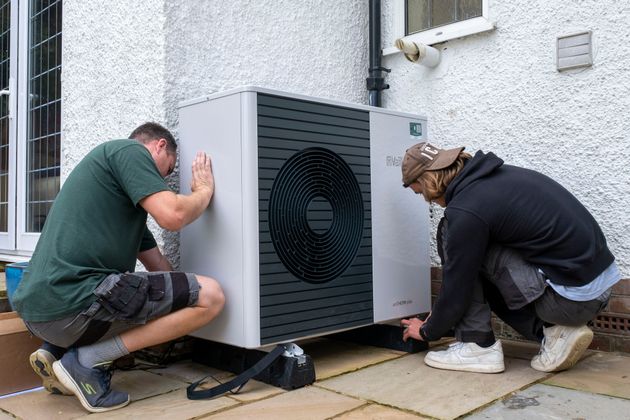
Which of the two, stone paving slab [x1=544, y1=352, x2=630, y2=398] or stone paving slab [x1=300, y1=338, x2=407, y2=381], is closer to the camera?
stone paving slab [x1=544, y1=352, x2=630, y2=398]

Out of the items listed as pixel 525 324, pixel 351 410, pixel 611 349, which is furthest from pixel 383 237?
pixel 611 349

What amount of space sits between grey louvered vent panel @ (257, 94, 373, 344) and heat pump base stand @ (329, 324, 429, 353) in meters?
0.24

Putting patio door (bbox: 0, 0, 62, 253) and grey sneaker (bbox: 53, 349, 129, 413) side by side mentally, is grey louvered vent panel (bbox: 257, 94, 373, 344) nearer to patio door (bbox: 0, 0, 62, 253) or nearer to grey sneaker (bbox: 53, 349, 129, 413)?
grey sneaker (bbox: 53, 349, 129, 413)

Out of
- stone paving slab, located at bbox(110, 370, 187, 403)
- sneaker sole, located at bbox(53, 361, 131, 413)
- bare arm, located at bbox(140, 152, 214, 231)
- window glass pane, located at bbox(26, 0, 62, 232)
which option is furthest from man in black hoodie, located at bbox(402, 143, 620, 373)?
window glass pane, located at bbox(26, 0, 62, 232)

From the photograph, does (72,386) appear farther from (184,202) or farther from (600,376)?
(600,376)

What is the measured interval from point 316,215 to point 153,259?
2.47 feet

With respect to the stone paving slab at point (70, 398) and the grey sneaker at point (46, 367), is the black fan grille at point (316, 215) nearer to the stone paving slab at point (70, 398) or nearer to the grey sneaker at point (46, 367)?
the stone paving slab at point (70, 398)

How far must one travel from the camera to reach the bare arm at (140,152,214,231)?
6.85 feet

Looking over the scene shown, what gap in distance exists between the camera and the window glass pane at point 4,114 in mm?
4344

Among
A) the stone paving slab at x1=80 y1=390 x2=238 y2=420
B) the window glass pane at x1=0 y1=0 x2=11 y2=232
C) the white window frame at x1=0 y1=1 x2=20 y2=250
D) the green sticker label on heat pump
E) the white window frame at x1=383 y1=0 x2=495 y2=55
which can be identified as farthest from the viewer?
the window glass pane at x1=0 y1=0 x2=11 y2=232

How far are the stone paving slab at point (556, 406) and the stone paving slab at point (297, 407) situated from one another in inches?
18.0

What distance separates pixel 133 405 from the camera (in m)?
2.12

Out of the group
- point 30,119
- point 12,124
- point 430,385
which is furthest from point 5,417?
point 12,124

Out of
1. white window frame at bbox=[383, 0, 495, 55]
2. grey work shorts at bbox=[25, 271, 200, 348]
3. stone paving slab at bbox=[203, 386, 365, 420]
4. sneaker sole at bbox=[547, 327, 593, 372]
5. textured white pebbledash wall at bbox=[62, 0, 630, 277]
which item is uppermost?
white window frame at bbox=[383, 0, 495, 55]
